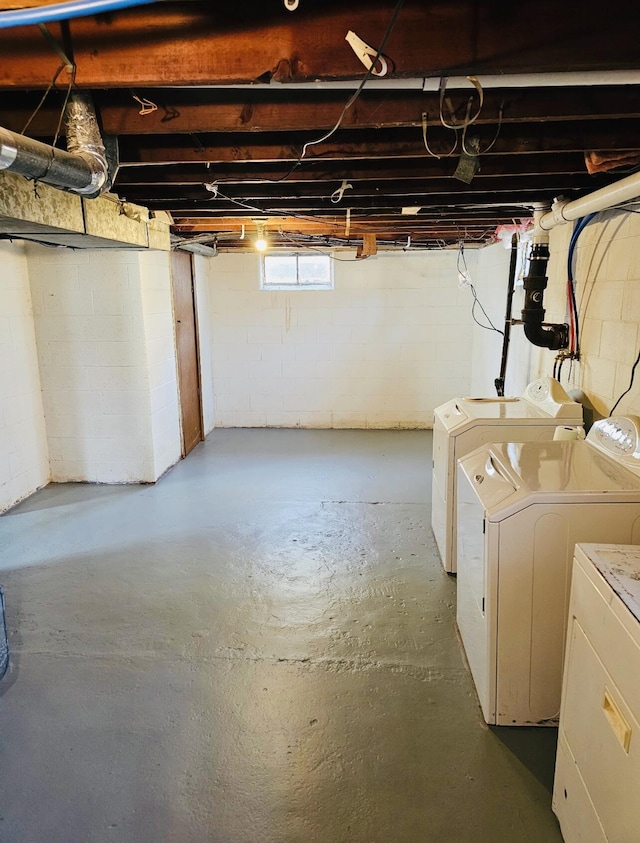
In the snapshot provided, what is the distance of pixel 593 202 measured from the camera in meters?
2.50

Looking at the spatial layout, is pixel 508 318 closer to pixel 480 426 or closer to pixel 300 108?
pixel 480 426

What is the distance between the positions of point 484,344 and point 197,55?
4.65 meters

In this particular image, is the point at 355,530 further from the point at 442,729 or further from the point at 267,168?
the point at 267,168

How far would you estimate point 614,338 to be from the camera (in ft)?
8.59

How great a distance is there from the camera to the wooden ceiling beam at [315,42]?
56.8 inches

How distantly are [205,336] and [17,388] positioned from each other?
2.38 metres

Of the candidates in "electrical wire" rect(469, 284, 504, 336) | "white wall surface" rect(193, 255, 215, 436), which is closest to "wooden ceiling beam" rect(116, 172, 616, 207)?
"electrical wire" rect(469, 284, 504, 336)

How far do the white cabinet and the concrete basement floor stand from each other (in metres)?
0.32

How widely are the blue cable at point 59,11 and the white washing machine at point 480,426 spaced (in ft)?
7.80

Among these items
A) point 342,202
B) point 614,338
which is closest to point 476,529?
point 614,338

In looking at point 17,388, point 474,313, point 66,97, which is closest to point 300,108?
point 66,97

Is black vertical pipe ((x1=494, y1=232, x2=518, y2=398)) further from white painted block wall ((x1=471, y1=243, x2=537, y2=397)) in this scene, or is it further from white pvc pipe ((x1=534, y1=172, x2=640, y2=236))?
white pvc pipe ((x1=534, y1=172, x2=640, y2=236))

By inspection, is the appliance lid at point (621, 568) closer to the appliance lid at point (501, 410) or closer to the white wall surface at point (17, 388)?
the appliance lid at point (501, 410)

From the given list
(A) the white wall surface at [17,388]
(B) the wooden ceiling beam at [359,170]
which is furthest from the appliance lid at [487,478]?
(A) the white wall surface at [17,388]
